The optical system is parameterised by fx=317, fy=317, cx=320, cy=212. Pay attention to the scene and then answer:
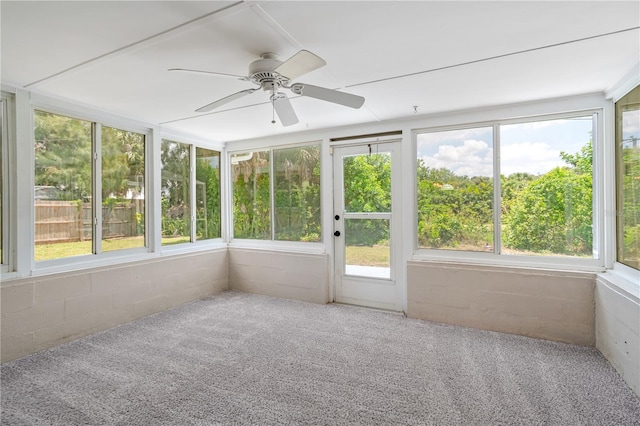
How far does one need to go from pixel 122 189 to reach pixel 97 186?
0.31 m

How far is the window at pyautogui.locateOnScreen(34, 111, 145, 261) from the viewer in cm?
304

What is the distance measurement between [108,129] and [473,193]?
13.7 ft

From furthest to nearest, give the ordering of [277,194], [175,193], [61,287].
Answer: [277,194]
[175,193]
[61,287]

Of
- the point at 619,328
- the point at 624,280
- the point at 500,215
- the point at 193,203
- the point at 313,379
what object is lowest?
the point at 313,379

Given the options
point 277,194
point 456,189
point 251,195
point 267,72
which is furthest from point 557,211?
point 251,195

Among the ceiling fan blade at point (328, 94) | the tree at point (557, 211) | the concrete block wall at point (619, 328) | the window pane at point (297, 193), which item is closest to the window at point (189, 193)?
the window pane at point (297, 193)

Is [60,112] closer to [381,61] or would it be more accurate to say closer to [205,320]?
[205,320]

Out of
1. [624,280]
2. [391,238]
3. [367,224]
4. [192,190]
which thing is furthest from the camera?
[192,190]

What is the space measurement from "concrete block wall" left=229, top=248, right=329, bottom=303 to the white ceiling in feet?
7.32

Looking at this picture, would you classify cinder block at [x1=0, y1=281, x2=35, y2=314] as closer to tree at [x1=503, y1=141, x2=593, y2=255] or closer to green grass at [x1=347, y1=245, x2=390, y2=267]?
green grass at [x1=347, y1=245, x2=390, y2=267]

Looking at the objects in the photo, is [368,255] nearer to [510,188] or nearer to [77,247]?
[510,188]

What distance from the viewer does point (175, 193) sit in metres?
4.41

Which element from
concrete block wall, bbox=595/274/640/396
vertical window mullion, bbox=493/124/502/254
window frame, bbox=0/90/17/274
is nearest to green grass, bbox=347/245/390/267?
vertical window mullion, bbox=493/124/502/254

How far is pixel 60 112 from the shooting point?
3129mm
